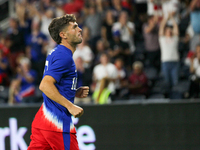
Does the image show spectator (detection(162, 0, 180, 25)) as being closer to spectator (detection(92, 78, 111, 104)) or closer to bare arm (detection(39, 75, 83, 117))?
spectator (detection(92, 78, 111, 104))

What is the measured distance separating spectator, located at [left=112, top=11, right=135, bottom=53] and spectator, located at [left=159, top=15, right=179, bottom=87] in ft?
3.97

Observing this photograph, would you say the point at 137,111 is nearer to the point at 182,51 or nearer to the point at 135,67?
the point at 135,67

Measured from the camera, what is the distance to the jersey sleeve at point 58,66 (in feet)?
9.91

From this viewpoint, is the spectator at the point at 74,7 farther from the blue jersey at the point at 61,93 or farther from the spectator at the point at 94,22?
the blue jersey at the point at 61,93

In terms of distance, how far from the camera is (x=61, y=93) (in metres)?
3.14

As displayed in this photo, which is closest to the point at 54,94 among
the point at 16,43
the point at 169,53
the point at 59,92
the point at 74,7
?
the point at 59,92

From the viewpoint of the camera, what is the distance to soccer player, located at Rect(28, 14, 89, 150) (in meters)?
3.05

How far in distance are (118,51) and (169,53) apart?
1.50 meters

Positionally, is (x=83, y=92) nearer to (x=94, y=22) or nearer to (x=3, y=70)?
(x=3, y=70)

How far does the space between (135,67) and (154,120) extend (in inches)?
106

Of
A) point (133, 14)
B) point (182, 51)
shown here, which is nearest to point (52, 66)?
point (182, 51)

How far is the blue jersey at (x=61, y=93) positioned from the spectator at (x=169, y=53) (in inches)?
193

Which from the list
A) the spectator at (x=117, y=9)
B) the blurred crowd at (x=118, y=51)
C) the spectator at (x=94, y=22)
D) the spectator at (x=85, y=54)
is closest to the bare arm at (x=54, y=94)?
the blurred crowd at (x=118, y=51)

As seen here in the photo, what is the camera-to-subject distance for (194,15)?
27.5 feet
